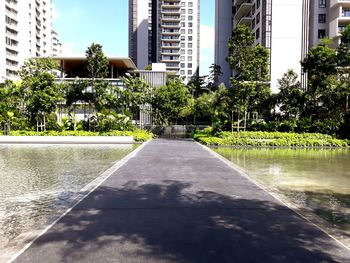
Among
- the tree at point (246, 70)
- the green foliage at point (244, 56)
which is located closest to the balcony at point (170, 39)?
the tree at point (246, 70)

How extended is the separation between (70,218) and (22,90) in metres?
30.5

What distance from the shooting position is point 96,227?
701 cm

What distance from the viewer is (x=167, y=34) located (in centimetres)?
10056

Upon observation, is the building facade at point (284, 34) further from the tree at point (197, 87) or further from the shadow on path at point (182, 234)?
the shadow on path at point (182, 234)

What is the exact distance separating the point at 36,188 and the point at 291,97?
28142mm

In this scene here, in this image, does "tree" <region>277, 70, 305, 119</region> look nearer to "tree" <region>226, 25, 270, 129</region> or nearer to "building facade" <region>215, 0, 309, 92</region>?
"tree" <region>226, 25, 270, 129</region>

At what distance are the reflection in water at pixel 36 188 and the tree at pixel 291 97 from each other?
2177 cm

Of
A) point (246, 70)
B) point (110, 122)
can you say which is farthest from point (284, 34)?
point (110, 122)

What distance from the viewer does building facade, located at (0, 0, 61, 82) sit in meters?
75.8

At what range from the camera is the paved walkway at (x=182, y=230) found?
18.5ft

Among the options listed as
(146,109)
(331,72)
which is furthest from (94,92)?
(331,72)

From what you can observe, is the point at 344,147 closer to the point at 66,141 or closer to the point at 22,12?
the point at 66,141

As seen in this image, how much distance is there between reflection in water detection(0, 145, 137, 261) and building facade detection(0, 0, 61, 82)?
187 feet

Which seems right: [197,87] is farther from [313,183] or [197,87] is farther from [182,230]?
[182,230]
